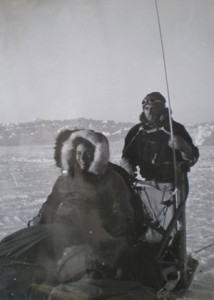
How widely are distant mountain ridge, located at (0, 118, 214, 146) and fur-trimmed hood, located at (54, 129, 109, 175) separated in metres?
0.06

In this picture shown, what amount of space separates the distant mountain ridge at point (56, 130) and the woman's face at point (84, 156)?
170mm

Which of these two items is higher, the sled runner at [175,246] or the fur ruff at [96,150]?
the fur ruff at [96,150]

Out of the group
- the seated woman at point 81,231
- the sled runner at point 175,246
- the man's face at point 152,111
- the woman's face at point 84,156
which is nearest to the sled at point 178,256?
the sled runner at point 175,246

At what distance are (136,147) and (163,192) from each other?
366mm

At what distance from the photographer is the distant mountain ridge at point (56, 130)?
268 cm

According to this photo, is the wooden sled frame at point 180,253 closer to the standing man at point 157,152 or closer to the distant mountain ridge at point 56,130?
the standing man at point 157,152

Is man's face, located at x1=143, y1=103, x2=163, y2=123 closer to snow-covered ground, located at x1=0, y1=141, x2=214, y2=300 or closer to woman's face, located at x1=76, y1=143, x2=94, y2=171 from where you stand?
snow-covered ground, located at x1=0, y1=141, x2=214, y2=300

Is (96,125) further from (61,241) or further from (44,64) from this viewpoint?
(61,241)

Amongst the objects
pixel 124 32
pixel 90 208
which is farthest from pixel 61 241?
pixel 124 32

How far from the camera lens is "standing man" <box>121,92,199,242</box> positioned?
8.57ft

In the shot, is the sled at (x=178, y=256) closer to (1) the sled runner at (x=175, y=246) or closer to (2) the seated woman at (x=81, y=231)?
(1) the sled runner at (x=175, y=246)

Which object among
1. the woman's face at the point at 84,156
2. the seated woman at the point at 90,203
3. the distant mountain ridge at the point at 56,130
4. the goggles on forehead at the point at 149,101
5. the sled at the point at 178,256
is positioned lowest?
the sled at the point at 178,256

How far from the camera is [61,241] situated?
2.63 metres

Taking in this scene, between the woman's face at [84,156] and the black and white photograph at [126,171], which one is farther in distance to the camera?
the woman's face at [84,156]
